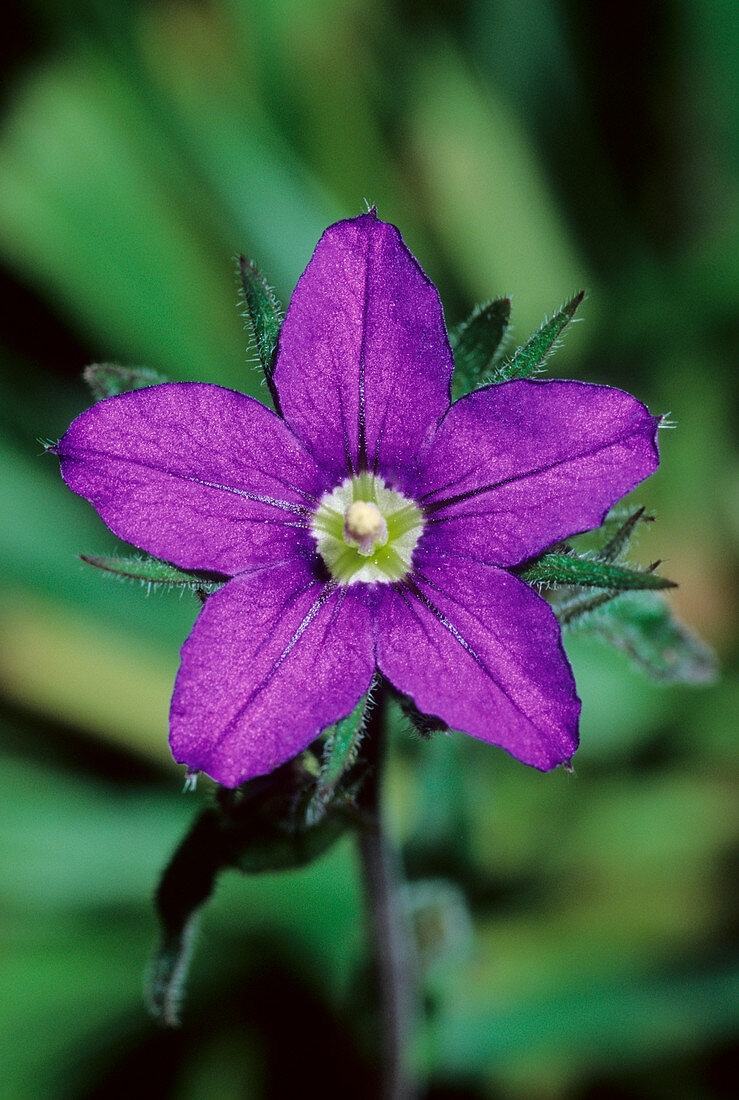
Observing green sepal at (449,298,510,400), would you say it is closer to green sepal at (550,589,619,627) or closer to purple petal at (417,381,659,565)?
purple petal at (417,381,659,565)

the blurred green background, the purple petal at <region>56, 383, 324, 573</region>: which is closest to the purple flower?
the purple petal at <region>56, 383, 324, 573</region>

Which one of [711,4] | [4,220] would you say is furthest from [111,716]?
[711,4]

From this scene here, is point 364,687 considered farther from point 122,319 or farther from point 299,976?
point 122,319

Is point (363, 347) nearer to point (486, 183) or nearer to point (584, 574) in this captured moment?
point (584, 574)

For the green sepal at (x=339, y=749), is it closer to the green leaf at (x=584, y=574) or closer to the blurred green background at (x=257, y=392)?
the green leaf at (x=584, y=574)

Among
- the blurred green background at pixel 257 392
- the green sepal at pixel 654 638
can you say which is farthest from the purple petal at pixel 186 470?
the blurred green background at pixel 257 392

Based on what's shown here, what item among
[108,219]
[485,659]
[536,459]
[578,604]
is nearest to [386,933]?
[578,604]
